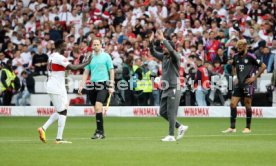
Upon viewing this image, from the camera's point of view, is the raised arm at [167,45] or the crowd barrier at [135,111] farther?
the crowd barrier at [135,111]

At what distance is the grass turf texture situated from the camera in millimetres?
14508

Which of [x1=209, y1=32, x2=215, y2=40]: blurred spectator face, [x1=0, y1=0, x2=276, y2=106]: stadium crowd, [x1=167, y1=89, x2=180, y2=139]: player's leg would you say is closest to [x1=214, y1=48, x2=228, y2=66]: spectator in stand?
[x1=0, y1=0, x2=276, y2=106]: stadium crowd

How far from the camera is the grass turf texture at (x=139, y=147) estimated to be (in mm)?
14508

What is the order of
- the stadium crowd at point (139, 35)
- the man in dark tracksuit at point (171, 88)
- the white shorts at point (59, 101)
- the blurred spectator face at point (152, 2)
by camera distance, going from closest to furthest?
the white shorts at point (59, 101)
the man in dark tracksuit at point (171, 88)
the stadium crowd at point (139, 35)
the blurred spectator face at point (152, 2)

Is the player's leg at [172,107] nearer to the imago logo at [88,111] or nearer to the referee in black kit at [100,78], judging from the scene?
the referee in black kit at [100,78]

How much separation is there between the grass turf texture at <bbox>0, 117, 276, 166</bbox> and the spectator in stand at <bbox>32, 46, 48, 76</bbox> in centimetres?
969

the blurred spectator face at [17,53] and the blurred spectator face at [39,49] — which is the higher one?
the blurred spectator face at [39,49]

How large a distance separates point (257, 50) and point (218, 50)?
1.86m

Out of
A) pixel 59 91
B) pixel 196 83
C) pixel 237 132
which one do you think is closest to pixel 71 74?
pixel 196 83

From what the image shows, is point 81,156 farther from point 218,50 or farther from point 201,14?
point 201,14

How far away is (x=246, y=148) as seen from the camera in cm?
1712

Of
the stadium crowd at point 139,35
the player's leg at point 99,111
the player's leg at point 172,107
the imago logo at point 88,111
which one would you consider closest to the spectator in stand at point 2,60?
the stadium crowd at point 139,35

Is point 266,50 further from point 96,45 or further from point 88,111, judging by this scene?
point 96,45

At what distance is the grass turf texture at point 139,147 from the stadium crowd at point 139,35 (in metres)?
6.76
